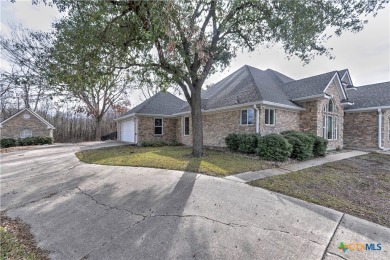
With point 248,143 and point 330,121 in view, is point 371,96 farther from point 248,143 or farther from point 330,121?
point 248,143

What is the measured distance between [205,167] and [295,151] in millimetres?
5444

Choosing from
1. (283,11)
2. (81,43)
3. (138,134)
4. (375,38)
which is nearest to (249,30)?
(283,11)

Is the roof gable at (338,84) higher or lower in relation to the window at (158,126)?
higher

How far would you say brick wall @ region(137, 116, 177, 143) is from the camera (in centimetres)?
1652

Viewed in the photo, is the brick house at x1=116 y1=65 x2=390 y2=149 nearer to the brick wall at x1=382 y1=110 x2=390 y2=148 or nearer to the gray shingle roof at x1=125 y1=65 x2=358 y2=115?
the gray shingle roof at x1=125 y1=65 x2=358 y2=115

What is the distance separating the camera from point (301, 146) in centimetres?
952

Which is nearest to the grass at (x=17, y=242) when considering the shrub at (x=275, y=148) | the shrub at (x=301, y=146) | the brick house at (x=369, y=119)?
the shrub at (x=275, y=148)

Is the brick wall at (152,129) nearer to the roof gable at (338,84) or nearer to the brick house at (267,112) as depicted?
the brick house at (267,112)

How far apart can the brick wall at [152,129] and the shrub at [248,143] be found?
8.63m

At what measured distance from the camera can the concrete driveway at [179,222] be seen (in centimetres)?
272

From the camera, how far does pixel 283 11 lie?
7766mm

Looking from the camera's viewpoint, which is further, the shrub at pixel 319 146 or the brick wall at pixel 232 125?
the brick wall at pixel 232 125

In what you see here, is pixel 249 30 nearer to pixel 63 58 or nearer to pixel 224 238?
pixel 63 58

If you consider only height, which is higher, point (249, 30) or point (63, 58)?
point (249, 30)
